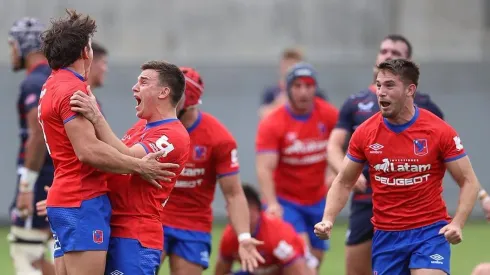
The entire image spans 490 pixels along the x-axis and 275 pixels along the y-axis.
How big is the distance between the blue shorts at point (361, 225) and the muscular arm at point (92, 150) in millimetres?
2856

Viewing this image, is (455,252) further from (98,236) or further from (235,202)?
(98,236)

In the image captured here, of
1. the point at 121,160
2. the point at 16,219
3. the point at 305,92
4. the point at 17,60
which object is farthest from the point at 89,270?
the point at 305,92

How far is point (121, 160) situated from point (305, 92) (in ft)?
15.9

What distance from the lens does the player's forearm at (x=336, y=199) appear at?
23.1ft

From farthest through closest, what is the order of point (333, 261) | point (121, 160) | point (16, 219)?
1. point (333, 261)
2. point (16, 219)
3. point (121, 160)

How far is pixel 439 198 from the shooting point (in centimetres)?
709

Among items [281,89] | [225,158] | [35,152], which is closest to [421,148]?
[225,158]

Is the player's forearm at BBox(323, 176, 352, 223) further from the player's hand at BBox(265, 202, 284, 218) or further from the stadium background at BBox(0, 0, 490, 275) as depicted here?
the stadium background at BBox(0, 0, 490, 275)

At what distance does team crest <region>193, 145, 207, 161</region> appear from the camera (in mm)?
7965

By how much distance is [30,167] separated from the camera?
8477 mm

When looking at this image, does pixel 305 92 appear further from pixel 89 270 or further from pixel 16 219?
pixel 89 270

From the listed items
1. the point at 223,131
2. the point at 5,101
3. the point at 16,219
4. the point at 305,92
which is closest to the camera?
the point at 223,131

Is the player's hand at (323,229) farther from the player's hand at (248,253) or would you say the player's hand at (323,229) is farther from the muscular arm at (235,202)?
the muscular arm at (235,202)

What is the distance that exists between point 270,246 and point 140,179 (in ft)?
9.58
